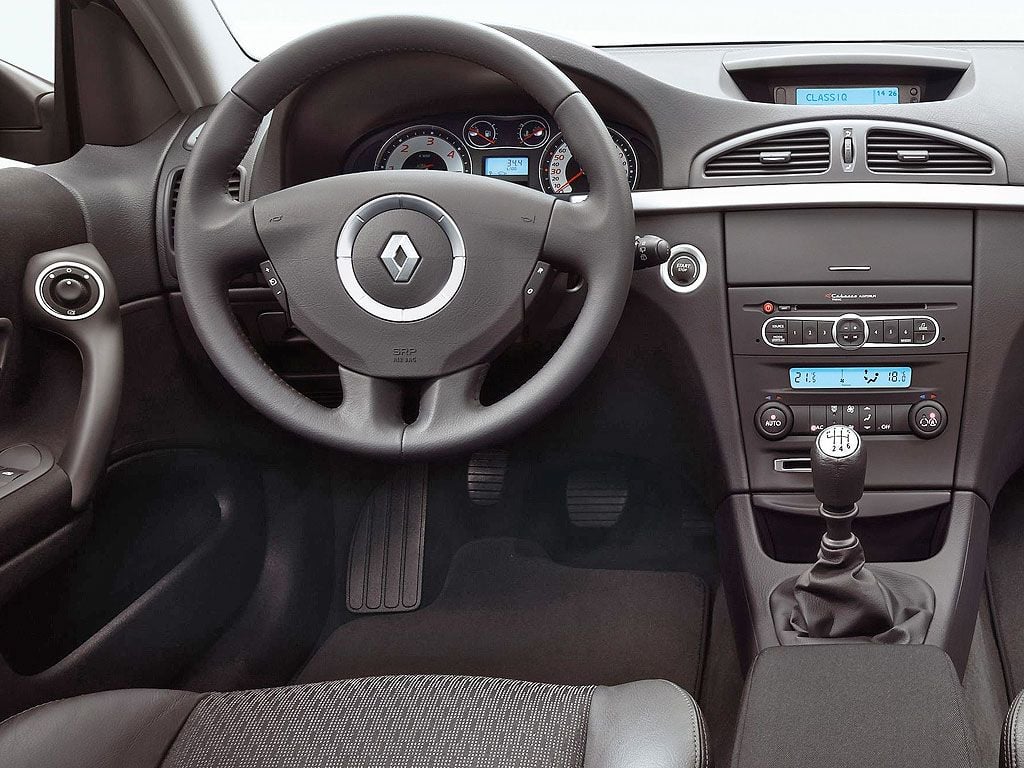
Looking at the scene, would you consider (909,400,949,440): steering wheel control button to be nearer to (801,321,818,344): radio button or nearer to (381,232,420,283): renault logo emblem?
(801,321,818,344): radio button

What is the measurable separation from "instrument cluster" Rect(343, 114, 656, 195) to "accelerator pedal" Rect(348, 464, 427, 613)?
0.62 metres

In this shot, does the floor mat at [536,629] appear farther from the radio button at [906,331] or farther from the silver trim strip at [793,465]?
the radio button at [906,331]

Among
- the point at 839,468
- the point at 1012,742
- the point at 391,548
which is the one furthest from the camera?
the point at 391,548

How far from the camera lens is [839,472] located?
1.12 m

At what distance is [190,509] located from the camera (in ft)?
5.34

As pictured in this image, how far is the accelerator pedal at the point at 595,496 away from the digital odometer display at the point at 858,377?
1.90ft

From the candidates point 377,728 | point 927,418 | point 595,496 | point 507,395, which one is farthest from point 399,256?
point 595,496

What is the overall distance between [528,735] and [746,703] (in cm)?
20

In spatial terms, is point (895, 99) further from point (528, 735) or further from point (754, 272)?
point (528, 735)

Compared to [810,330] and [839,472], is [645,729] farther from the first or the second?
[810,330]

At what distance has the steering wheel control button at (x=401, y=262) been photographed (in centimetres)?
119

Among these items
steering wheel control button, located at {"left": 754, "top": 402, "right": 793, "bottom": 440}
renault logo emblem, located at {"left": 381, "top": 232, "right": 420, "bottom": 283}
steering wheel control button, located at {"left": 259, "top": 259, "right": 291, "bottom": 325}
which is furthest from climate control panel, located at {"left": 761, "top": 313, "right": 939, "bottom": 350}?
steering wheel control button, located at {"left": 259, "top": 259, "right": 291, "bottom": 325}

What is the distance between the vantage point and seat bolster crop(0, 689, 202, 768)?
0.89 metres

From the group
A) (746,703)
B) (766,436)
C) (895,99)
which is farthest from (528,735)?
(895,99)
